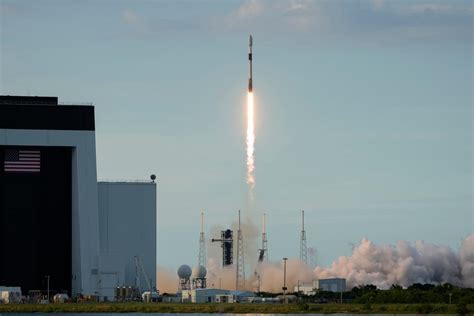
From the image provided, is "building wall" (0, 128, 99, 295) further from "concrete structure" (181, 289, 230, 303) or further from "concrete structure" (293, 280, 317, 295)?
"concrete structure" (293, 280, 317, 295)

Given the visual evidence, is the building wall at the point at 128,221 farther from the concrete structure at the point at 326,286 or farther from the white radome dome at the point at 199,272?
the concrete structure at the point at 326,286

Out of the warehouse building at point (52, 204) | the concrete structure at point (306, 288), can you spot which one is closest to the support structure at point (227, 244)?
the concrete structure at point (306, 288)

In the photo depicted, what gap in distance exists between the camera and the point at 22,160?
154 meters

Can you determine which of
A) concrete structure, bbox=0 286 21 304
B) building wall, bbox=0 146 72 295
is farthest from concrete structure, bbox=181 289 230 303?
concrete structure, bbox=0 286 21 304

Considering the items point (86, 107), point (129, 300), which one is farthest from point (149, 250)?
point (86, 107)

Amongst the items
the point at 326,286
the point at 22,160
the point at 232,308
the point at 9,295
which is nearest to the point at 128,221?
the point at 22,160

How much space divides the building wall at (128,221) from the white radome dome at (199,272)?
11.9 m

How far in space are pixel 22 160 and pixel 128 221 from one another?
1343cm

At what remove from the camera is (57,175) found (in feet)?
510

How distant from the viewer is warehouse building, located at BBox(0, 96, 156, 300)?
153250 millimetres

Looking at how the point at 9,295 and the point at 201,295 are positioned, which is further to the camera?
the point at 201,295

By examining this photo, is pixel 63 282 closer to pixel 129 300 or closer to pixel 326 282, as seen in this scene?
pixel 129 300

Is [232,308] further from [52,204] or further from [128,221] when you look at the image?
[52,204]

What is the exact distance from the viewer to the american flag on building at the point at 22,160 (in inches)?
6073
